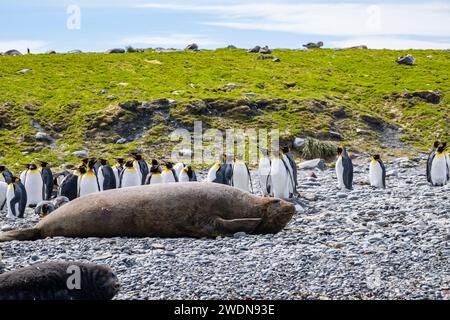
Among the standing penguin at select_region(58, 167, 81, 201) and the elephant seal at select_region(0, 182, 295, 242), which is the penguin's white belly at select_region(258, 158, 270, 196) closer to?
the standing penguin at select_region(58, 167, 81, 201)

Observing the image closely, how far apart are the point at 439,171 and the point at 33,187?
9781 millimetres

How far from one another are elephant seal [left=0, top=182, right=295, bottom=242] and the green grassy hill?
486 inches

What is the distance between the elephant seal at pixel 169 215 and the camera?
1092cm

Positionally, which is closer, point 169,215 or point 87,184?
point 169,215

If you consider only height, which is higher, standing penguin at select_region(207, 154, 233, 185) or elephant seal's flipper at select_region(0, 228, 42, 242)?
standing penguin at select_region(207, 154, 233, 185)

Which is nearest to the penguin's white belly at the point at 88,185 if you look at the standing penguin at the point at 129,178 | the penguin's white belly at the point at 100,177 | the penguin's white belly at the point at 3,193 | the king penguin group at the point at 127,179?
the king penguin group at the point at 127,179

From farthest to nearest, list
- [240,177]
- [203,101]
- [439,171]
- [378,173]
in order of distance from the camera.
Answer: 1. [203,101]
2. [439,171]
3. [378,173]
4. [240,177]

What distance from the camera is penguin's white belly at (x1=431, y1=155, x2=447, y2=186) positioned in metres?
18.2

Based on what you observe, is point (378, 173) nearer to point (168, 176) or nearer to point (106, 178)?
point (168, 176)

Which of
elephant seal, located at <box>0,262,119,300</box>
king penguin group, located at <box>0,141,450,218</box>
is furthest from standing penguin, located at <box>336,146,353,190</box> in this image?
elephant seal, located at <box>0,262,119,300</box>

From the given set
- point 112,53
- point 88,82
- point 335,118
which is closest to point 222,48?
point 112,53

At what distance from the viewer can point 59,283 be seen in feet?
24.6

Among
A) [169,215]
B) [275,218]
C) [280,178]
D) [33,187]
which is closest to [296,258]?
[275,218]

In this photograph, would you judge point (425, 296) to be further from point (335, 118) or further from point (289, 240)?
point (335, 118)
